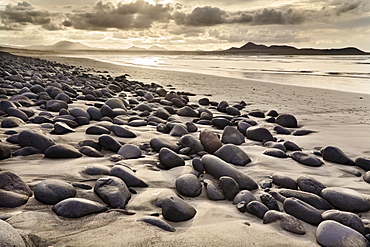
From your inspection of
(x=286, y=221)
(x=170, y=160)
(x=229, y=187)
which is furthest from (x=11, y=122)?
(x=286, y=221)

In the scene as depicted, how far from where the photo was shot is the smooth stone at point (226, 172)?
2262mm

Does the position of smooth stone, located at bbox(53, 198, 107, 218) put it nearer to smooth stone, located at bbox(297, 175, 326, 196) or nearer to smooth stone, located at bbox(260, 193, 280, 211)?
smooth stone, located at bbox(260, 193, 280, 211)

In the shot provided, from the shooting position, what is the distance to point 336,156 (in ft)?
9.90

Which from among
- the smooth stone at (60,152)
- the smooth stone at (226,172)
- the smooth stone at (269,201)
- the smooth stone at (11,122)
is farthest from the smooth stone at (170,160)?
the smooth stone at (11,122)

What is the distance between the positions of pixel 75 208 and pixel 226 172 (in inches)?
46.8

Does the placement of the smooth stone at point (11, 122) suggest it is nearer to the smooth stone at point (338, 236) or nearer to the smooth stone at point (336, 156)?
the smooth stone at point (338, 236)

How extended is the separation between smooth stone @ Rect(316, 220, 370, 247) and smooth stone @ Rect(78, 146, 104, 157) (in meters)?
1.97

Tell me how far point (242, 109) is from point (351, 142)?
2.49 meters

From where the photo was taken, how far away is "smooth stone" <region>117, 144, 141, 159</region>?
9.27 feet

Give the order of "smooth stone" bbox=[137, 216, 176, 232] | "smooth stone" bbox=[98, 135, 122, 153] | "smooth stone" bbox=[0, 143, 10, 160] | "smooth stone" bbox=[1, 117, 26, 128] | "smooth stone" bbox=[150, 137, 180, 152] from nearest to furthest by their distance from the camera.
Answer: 1. "smooth stone" bbox=[137, 216, 176, 232]
2. "smooth stone" bbox=[0, 143, 10, 160]
3. "smooth stone" bbox=[98, 135, 122, 153]
4. "smooth stone" bbox=[150, 137, 180, 152]
5. "smooth stone" bbox=[1, 117, 26, 128]

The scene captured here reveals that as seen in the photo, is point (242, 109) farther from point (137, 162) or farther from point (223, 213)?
point (223, 213)

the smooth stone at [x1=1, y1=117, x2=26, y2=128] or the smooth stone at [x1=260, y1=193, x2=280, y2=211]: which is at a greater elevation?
the smooth stone at [x1=1, y1=117, x2=26, y2=128]

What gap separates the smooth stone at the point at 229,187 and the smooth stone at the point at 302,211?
355 mm

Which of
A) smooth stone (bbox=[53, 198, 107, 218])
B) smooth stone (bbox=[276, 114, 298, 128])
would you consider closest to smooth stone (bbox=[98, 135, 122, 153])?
smooth stone (bbox=[53, 198, 107, 218])
